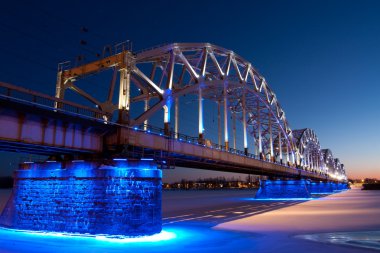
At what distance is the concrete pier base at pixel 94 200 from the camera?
70.6 feet

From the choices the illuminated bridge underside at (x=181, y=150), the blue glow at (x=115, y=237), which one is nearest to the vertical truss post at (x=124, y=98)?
the illuminated bridge underside at (x=181, y=150)

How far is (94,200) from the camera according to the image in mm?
22172

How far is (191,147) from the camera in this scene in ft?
113

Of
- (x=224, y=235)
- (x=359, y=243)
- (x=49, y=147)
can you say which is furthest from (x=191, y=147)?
(x=359, y=243)

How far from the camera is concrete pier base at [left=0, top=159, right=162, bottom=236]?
2153 cm

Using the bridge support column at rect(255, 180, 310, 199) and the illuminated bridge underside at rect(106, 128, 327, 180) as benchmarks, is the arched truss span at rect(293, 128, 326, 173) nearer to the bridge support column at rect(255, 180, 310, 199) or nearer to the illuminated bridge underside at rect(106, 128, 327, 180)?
the bridge support column at rect(255, 180, 310, 199)

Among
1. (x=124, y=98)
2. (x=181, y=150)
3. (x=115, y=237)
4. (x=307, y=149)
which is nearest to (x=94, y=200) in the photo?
(x=115, y=237)

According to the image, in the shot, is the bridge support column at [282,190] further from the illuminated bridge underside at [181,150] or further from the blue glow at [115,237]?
the blue glow at [115,237]

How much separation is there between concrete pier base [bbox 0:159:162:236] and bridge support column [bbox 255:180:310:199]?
59199 mm

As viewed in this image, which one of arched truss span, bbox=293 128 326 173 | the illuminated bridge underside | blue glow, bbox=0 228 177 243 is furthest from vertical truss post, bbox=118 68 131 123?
arched truss span, bbox=293 128 326 173

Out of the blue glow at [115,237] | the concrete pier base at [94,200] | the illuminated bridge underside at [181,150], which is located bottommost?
the blue glow at [115,237]

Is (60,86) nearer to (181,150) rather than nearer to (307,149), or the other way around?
(181,150)

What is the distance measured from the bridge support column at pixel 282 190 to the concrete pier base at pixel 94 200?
59.2 meters

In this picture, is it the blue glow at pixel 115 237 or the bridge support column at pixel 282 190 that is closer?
the blue glow at pixel 115 237
